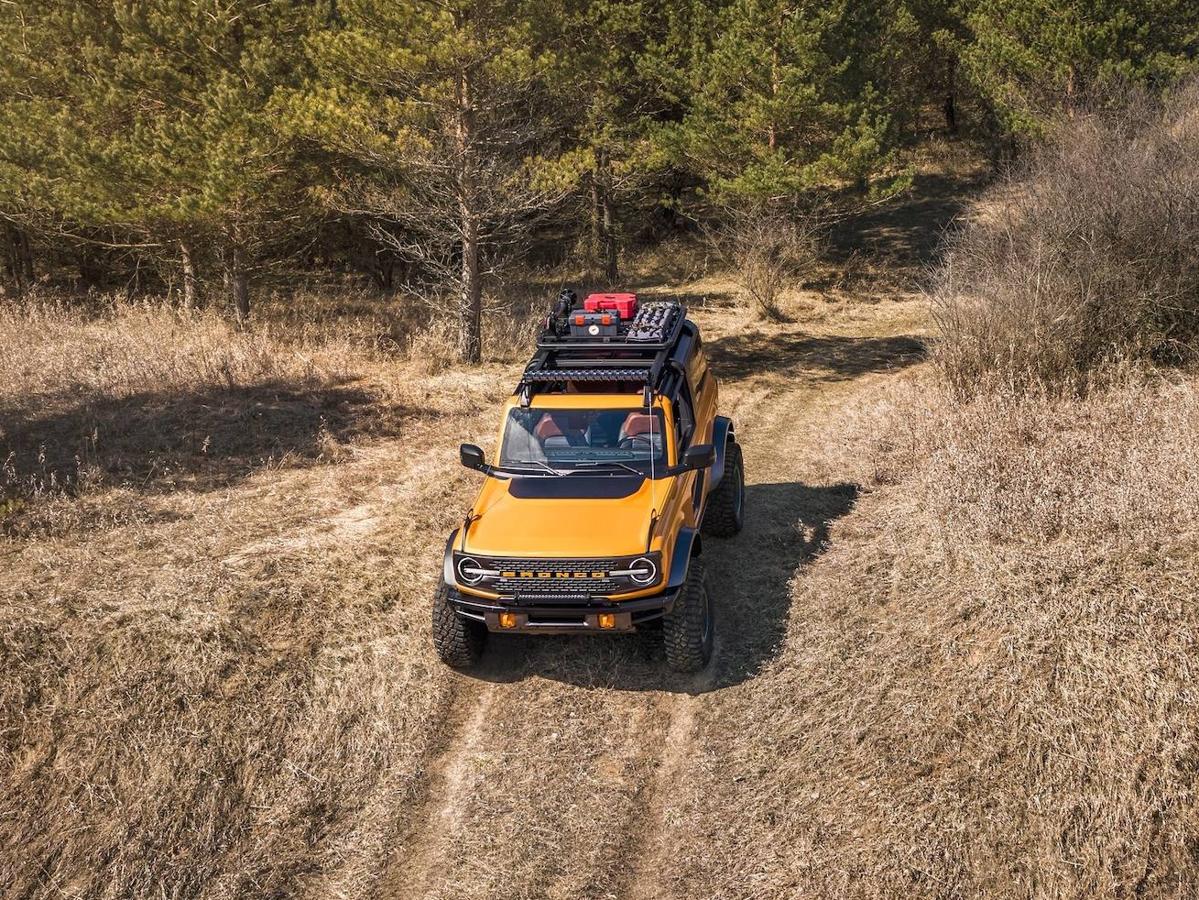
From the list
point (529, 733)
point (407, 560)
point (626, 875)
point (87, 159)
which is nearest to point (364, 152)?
point (87, 159)

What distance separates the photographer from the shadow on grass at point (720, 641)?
7941 millimetres

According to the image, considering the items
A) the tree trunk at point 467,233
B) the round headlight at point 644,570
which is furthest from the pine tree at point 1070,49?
the round headlight at point 644,570

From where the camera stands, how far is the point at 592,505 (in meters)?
7.82

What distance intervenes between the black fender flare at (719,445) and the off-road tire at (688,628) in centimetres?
193

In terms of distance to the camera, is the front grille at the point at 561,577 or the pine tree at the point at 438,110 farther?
the pine tree at the point at 438,110

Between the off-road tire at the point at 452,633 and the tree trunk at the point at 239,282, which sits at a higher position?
the off-road tire at the point at 452,633

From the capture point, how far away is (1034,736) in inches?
270

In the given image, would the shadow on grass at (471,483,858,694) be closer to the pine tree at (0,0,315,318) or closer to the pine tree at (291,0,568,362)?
the pine tree at (291,0,568,362)

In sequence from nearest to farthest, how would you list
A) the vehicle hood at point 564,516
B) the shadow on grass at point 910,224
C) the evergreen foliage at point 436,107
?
1. the vehicle hood at point 564,516
2. the evergreen foliage at point 436,107
3. the shadow on grass at point 910,224

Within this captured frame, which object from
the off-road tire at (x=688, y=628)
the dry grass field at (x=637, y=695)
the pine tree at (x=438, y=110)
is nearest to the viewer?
the dry grass field at (x=637, y=695)

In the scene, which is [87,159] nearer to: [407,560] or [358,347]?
[358,347]

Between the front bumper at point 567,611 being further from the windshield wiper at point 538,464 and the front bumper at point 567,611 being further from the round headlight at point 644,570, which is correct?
the windshield wiper at point 538,464

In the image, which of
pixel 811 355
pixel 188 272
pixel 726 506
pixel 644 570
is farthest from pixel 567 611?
pixel 188 272

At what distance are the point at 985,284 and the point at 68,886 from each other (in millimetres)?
12138
